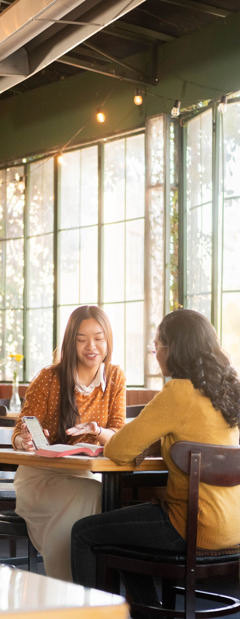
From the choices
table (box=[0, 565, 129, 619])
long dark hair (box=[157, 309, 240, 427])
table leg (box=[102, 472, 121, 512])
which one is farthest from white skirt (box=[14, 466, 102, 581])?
table (box=[0, 565, 129, 619])

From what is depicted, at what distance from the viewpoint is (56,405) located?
3.64 m

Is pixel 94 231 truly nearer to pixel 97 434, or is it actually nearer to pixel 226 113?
pixel 226 113

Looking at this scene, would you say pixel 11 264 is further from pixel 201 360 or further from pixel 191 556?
pixel 191 556

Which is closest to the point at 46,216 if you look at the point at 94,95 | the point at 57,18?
the point at 94,95

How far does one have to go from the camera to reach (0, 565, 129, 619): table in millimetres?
733

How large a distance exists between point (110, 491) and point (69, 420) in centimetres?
50

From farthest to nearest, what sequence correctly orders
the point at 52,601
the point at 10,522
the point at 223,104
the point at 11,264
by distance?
the point at 11,264 < the point at 223,104 < the point at 10,522 < the point at 52,601

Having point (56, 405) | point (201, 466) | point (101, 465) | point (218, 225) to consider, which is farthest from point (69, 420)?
point (218, 225)

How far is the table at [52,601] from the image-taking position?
2.41 feet

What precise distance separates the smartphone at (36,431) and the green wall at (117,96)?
4816mm

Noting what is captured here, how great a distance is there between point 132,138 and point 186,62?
101 cm

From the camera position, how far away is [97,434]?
340 cm

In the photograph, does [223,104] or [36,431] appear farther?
[223,104]

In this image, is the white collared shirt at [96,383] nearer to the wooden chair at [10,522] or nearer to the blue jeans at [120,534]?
the wooden chair at [10,522]
